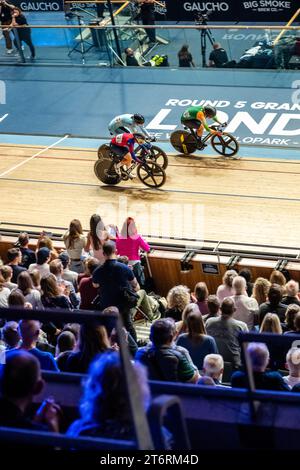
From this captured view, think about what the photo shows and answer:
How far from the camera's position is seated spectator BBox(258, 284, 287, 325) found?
8.81 metres

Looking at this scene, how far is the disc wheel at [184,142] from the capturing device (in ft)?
51.8

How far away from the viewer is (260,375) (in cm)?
597

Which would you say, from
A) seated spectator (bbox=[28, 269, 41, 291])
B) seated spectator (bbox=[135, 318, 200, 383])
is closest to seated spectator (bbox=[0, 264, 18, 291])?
seated spectator (bbox=[28, 269, 41, 291])

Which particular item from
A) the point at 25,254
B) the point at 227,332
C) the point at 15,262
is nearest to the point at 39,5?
the point at 25,254

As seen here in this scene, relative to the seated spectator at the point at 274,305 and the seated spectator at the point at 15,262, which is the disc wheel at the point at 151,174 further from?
the seated spectator at the point at 274,305

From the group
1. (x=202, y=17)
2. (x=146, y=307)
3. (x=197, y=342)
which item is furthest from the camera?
(x=202, y=17)

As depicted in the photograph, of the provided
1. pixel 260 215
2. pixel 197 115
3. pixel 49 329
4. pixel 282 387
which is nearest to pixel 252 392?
pixel 282 387

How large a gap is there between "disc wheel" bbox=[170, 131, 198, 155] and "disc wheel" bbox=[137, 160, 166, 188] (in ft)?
4.35

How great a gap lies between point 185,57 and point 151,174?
6.22 m

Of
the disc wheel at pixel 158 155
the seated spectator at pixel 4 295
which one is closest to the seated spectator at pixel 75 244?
the seated spectator at pixel 4 295

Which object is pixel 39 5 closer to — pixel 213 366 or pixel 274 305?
pixel 274 305

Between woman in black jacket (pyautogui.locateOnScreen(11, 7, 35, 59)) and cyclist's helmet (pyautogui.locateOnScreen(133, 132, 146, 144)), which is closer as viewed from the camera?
cyclist's helmet (pyautogui.locateOnScreen(133, 132, 146, 144))

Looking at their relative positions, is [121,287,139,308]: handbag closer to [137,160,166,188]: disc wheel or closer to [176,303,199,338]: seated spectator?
[176,303,199,338]: seated spectator

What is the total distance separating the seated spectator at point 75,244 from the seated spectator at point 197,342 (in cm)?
408
